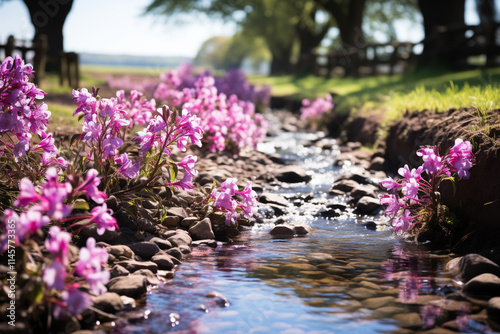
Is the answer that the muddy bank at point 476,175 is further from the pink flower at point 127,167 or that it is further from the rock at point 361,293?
the pink flower at point 127,167

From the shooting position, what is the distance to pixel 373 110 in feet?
36.7

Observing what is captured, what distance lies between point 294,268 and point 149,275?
1012 millimetres

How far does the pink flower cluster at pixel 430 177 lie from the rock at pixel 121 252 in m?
1.96

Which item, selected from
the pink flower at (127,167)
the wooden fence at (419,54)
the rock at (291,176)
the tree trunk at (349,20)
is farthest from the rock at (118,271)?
the tree trunk at (349,20)

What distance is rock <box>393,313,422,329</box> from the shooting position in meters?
2.99

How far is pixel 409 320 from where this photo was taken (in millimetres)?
3055

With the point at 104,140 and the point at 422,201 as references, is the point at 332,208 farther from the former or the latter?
the point at 104,140

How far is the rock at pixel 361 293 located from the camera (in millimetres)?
3430

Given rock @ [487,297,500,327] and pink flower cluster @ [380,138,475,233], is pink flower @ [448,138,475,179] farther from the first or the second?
rock @ [487,297,500,327]

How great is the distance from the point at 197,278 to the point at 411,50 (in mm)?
17539

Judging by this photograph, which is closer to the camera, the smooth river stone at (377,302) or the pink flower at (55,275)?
the pink flower at (55,275)

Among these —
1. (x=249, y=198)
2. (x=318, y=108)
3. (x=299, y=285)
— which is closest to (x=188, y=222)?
(x=249, y=198)

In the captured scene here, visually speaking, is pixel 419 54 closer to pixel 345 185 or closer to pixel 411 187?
pixel 345 185

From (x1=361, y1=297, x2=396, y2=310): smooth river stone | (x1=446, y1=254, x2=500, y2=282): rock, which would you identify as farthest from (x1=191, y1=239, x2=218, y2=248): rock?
(x1=446, y1=254, x2=500, y2=282): rock
